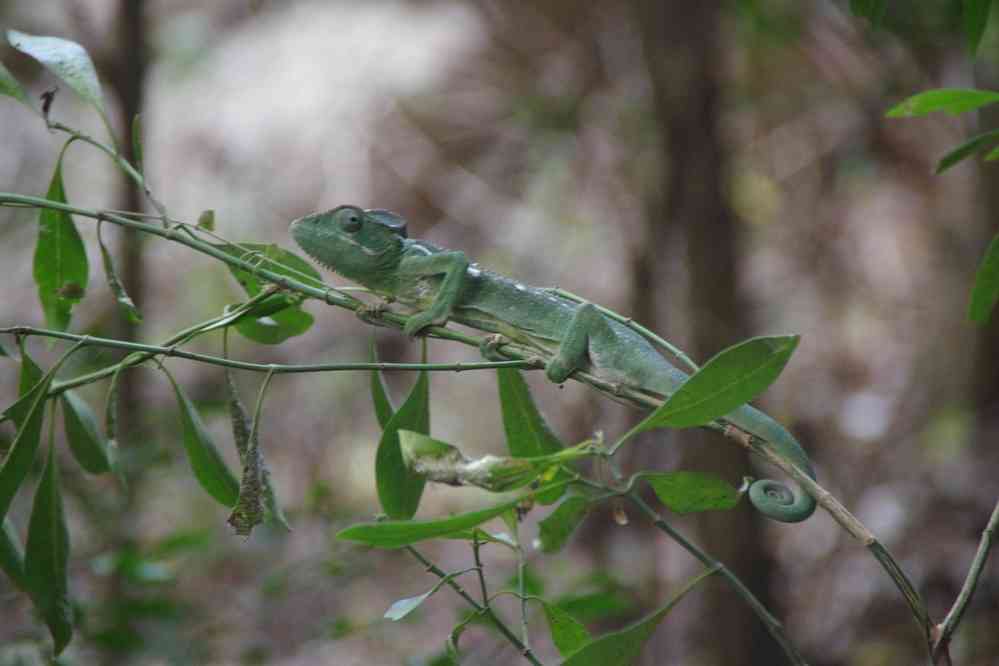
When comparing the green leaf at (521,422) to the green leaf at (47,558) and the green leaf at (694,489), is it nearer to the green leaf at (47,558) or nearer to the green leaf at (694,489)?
the green leaf at (694,489)

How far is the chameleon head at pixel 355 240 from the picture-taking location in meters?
2.17

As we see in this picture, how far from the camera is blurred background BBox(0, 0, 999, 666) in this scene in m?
4.66

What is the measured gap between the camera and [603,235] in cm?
711

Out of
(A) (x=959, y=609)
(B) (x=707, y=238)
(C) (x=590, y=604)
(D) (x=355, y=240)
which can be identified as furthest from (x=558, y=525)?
(B) (x=707, y=238)

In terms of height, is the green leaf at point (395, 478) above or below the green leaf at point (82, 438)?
above

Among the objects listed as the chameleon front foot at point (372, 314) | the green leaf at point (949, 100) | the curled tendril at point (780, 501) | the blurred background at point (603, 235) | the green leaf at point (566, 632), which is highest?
the green leaf at point (949, 100)

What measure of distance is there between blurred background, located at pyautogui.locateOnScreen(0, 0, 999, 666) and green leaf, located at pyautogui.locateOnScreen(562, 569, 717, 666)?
2.17 m

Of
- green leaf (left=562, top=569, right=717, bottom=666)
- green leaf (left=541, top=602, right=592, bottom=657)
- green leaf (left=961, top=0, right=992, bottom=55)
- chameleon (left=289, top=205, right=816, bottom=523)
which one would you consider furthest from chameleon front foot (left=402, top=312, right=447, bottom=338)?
green leaf (left=961, top=0, right=992, bottom=55)

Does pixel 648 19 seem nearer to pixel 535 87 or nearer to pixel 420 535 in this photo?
pixel 535 87

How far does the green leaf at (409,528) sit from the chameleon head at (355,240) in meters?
1.17

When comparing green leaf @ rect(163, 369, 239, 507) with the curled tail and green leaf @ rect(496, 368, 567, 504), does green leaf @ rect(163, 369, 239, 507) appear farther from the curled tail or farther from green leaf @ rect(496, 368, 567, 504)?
the curled tail

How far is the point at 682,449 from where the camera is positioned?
4629 mm

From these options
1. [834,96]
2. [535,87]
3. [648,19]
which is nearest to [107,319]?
[648,19]

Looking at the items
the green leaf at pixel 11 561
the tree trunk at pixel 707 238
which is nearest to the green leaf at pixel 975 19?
the green leaf at pixel 11 561
